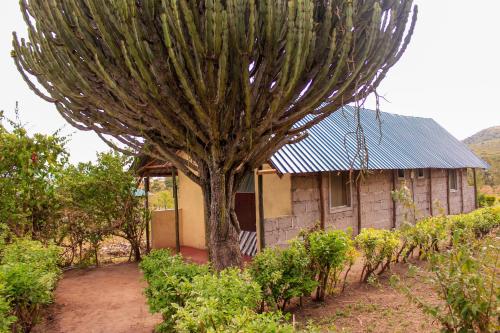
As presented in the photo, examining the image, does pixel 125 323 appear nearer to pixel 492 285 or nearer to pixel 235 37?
pixel 235 37

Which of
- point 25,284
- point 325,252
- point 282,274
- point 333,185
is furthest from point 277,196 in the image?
point 25,284

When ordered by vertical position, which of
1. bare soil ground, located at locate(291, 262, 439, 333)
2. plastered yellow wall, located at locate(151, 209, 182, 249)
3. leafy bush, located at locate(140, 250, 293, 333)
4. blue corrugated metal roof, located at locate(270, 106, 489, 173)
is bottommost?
bare soil ground, located at locate(291, 262, 439, 333)

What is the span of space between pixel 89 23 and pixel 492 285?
4.91 meters

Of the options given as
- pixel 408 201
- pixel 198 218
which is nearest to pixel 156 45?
pixel 408 201

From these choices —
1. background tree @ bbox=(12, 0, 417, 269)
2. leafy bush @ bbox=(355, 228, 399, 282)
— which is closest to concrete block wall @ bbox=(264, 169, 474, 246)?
leafy bush @ bbox=(355, 228, 399, 282)

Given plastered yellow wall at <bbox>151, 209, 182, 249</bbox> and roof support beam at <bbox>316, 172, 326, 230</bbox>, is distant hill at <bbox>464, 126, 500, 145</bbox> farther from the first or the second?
plastered yellow wall at <bbox>151, 209, 182, 249</bbox>

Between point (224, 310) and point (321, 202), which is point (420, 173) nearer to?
point (321, 202)

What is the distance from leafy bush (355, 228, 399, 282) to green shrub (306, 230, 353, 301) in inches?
27.5

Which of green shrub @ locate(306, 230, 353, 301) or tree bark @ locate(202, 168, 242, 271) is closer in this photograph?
tree bark @ locate(202, 168, 242, 271)

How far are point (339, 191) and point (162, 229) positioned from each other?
5790 mm

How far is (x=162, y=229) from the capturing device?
1252cm

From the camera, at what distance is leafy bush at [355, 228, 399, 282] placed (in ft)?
22.1

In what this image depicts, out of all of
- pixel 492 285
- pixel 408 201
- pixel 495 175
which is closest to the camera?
pixel 492 285

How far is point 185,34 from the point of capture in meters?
4.45
